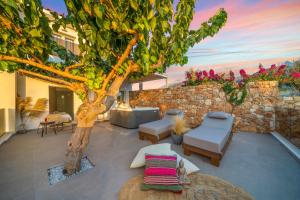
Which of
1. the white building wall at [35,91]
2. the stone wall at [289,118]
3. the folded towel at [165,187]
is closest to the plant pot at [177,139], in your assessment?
the folded towel at [165,187]

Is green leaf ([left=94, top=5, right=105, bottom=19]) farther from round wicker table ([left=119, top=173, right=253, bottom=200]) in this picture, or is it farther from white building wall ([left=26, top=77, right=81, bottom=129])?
white building wall ([left=26, top=77, right=81, bottom=129])

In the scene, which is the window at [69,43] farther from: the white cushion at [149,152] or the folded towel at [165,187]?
the folded towel at [165,187]

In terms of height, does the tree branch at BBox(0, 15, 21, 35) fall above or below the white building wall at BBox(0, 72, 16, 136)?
above

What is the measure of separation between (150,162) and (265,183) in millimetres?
2219

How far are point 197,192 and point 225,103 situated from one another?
16.9 feet

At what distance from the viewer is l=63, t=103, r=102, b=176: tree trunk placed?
9.04 feet

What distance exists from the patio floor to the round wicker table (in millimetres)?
192

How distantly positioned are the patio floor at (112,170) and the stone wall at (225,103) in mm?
1182

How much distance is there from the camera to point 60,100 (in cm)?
834

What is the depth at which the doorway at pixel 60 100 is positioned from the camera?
7.77 metres

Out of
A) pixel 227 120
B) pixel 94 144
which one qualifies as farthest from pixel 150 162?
pixel 227 120

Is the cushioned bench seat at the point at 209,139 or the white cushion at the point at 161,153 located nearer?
the white cushion at the point at 161,153

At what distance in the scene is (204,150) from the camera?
3230 millimetres

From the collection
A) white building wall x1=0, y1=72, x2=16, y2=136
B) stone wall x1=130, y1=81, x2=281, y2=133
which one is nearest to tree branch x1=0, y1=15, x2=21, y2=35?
white building wall x1=0, y1=72, x2=16, y2=136
